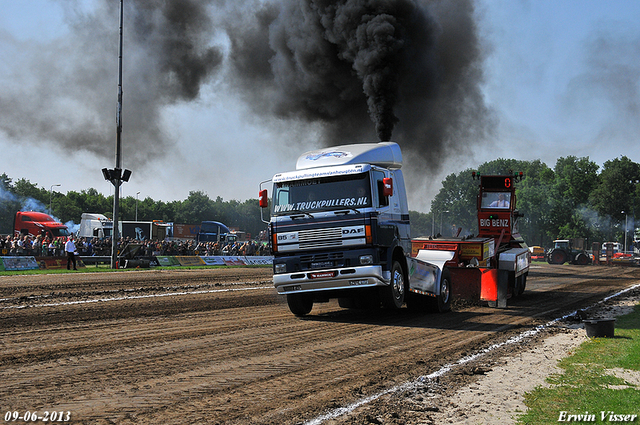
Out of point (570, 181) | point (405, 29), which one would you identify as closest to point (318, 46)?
point (405, 29)

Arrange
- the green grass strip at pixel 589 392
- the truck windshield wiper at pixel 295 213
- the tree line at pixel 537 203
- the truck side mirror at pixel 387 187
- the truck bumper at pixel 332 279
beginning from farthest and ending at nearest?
1. the tree line at pixel 537 203
2. the truck windshield wiper at pixel 295 213
3. the truck side mirror at pixel 387 187
4. the truck bumper at pixel 332 279
5. the green grass strip at pixel 589 392

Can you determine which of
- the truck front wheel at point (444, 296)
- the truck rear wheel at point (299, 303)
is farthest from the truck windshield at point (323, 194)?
the truck front wheel at point (444, 296)

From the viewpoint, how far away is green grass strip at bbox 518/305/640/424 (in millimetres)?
4570

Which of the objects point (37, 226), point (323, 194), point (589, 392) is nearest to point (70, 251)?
point (323, 194)

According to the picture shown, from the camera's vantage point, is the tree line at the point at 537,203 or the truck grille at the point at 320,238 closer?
the truck grille at the point at 320,238

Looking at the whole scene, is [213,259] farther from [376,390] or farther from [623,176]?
[623,176]

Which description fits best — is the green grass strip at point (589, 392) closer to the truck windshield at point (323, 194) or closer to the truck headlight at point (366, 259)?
the truck headlight at point (366, 259)

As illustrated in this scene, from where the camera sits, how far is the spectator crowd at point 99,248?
28.9m

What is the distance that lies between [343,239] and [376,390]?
4681mm

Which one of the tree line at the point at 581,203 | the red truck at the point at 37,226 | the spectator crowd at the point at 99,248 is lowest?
the spectator crowd at the point at 99,248

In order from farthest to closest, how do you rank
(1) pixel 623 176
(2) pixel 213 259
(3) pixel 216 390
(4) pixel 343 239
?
(1) pixel 623 176, (2) pixel 213 259, (4) pixel 343 239, (3) pixel 216 390

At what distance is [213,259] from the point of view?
113ft

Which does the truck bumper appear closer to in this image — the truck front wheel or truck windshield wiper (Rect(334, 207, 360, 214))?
truck windshield wiper (Rect(334, 207, 360, 214))

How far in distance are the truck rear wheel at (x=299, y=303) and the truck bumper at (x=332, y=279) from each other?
75 centimetres
